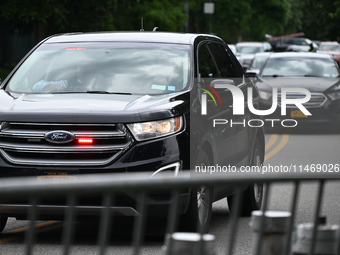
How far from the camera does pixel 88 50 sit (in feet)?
31.1

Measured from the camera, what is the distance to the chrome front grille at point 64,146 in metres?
7.83

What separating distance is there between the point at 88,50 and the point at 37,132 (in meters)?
1.71

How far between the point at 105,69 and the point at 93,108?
4.02 ft

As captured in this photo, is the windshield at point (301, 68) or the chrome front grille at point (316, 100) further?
the windshield at point (301, 68)

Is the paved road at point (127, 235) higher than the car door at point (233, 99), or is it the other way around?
the car door at point (233, 99)

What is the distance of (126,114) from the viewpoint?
7953 mm

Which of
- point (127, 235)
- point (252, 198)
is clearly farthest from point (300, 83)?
point (127, 235)

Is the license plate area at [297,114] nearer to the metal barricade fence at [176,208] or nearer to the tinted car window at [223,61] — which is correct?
the tinted car window at [223,61]

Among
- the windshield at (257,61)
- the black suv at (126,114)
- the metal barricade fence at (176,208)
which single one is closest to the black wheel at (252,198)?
the black suv at (126,114)

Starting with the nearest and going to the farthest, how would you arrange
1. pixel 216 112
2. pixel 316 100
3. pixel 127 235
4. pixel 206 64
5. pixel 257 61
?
pixel 127 235, pixel 216 112, pixel 206 64, pixel 316 100, pixel 257 61

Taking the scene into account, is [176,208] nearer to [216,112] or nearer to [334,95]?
[216,112]

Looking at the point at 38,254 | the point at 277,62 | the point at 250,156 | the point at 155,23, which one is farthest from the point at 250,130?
the point at 155,23

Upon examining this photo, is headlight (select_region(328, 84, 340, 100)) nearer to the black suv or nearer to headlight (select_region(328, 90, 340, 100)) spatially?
headlight (select_region(328, 90, 340, 100))

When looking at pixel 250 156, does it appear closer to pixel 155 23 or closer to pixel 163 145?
pixel 163 145
